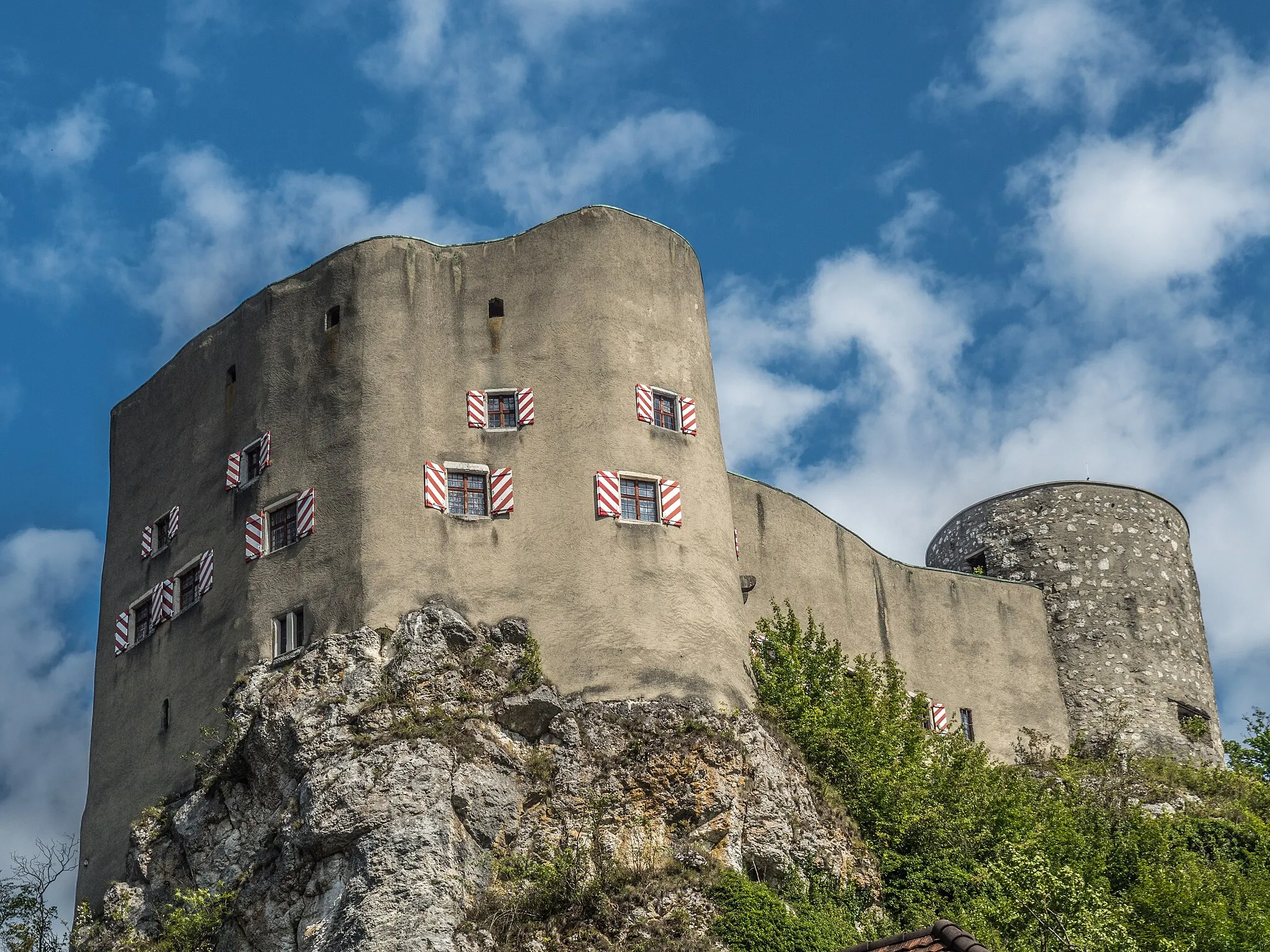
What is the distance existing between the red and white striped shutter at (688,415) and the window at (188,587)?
9.74 metres

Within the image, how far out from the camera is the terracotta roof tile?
22.8 meters

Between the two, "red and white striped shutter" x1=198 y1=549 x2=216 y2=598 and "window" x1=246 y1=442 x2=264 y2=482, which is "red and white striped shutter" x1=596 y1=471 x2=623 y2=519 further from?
"red and white striped shutter" x1=198 y1=549 x2=216 y2=598

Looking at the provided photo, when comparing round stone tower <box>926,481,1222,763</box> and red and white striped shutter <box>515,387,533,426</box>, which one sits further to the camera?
round stone tower <box>926,481,1222,763</box>

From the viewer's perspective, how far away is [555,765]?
31.3 m

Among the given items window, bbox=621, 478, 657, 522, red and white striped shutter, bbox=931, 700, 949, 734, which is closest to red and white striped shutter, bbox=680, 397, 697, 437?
window, bbox=621, 478, 657, 522

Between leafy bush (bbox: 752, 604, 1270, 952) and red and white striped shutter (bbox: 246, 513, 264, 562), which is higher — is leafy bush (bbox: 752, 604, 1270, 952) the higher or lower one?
the lower one

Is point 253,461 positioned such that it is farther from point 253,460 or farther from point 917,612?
point 917,612

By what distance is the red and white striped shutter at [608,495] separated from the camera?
33.9m

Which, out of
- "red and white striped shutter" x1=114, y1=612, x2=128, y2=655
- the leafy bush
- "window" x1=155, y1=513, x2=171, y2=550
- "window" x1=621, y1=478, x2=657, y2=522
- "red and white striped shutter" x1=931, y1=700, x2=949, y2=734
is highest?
"window" x1=155, y1=513, x2=171, y2=550

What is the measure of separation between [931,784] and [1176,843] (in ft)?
19.4

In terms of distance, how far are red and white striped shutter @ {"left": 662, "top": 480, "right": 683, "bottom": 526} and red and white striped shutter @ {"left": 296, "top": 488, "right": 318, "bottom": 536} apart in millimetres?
6304

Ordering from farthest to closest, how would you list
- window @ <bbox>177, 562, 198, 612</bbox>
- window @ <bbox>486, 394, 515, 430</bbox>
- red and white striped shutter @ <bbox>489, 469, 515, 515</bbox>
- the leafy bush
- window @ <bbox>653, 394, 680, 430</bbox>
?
window @ <bbox>177, 562, 198, 612</bbox> < window @ <bbox>653, 394, 680, 430</bbox> < window @ <bbox>486, 394, 515, 430</bbox> < red and white striped shutter @ <bbox>489, 469, 515, 515</bbox> < the leafy bush

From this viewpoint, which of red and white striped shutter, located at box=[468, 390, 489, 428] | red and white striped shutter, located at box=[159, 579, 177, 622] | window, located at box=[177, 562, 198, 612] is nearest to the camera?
red and white striped shutter, located at box=[468, 390, 489, 428]

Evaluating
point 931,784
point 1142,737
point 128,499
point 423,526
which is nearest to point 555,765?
point 423,526
